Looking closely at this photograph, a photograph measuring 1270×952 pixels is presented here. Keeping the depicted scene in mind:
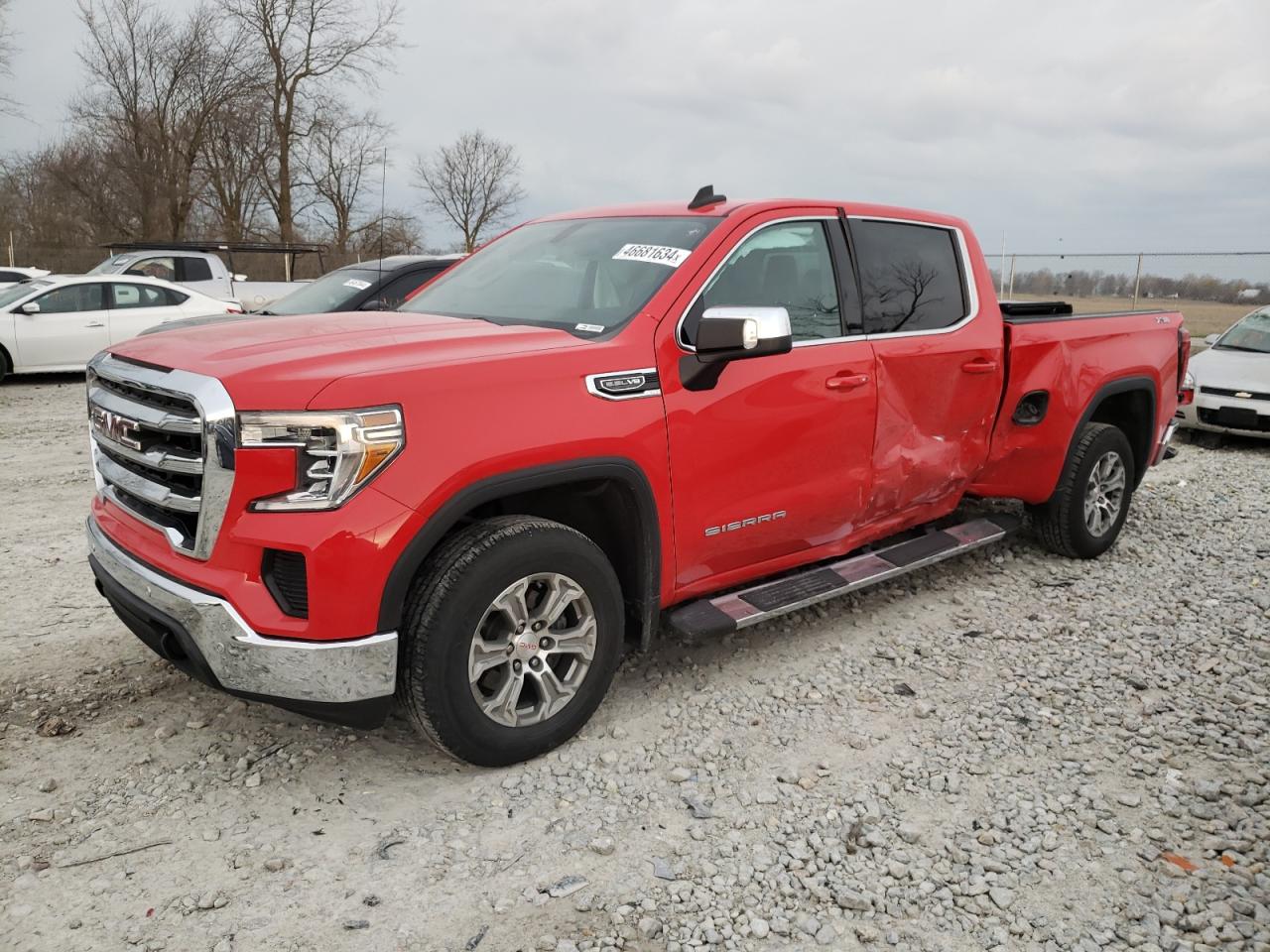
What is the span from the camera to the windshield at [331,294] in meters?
8.12

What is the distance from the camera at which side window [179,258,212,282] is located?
16.3m

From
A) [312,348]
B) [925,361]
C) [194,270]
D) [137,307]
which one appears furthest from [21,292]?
[925,361]

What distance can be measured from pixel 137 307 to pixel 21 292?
4.38ft

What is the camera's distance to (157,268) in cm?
1596

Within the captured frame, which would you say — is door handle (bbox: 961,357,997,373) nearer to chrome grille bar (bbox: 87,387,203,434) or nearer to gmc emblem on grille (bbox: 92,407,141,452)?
chrome grille bar (bbox: 87,387,203,434)

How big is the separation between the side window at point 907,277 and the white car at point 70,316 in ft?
33.4

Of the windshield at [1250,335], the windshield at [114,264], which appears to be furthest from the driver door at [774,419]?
the windshield at [114,264]

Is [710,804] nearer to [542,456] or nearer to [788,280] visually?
[542,456]

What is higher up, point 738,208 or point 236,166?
point 236,166

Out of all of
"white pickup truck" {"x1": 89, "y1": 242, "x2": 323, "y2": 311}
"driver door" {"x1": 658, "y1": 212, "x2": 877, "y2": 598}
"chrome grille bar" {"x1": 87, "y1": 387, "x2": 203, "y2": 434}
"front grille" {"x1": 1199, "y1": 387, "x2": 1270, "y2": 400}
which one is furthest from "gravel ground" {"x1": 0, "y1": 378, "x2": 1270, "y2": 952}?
"white pickup truck" {"x1": 89, "y1": 242, "x2": 323, "y2": 311}

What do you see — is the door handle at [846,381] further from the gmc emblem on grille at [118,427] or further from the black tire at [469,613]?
the gmc emblem on grille at [118,427]

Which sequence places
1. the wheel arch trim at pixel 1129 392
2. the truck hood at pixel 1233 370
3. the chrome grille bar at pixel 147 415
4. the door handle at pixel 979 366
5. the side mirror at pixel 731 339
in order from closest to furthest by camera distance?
the chrome grille bar at pixel 147 415 < the side mirror at pixel 731 339 < the door handle at pixel 979 366 < the wheel arch trim at pixel 1129 392 < the truck hood at pixel 1233 370

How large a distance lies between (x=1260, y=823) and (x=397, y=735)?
2.94 metres

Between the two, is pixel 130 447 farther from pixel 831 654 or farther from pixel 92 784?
pixel 831 654
